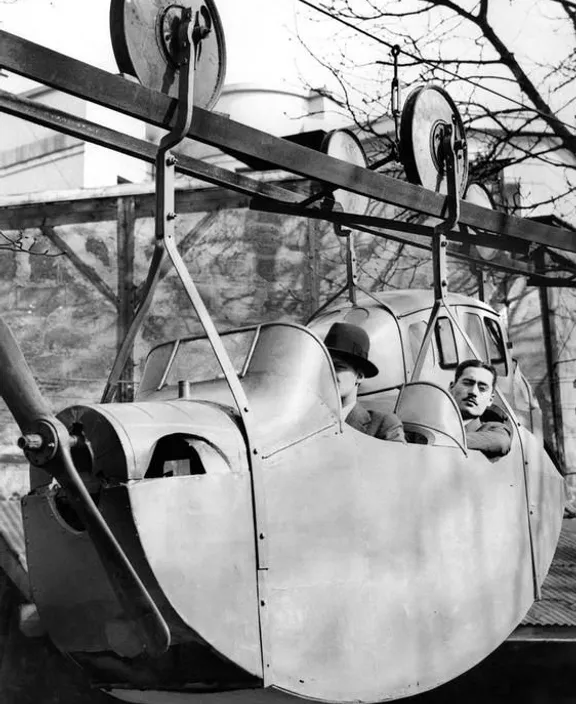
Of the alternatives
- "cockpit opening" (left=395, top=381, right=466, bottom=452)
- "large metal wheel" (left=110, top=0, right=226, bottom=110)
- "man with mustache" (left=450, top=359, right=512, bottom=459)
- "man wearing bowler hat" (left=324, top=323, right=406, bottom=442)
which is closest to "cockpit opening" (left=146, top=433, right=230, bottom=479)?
"man wearing bowler hat" (left=324, top=323, right=406, bottom=442)

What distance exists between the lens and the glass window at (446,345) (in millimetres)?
8562

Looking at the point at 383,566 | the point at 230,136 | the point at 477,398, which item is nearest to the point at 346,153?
the point at 477,398

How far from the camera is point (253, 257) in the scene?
1539cm

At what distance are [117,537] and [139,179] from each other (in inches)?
679

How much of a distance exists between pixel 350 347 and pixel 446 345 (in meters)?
3.34

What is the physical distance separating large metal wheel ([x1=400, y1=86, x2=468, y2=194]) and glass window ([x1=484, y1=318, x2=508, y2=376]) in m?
1.76

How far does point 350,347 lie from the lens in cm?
559

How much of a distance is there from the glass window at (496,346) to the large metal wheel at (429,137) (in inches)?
69.2

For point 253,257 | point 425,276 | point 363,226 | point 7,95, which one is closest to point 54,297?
point 253,257

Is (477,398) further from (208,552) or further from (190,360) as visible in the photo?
(208,552)

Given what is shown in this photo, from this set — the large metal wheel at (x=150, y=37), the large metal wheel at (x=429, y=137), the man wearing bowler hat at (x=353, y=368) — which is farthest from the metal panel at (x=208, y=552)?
the large metal wheel at (x=429, y=137)

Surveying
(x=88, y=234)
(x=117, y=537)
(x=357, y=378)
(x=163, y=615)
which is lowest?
(x=163, y=615)

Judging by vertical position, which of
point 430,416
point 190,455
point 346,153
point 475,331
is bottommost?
point 190,455

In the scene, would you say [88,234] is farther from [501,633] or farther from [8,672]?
[501,633]
